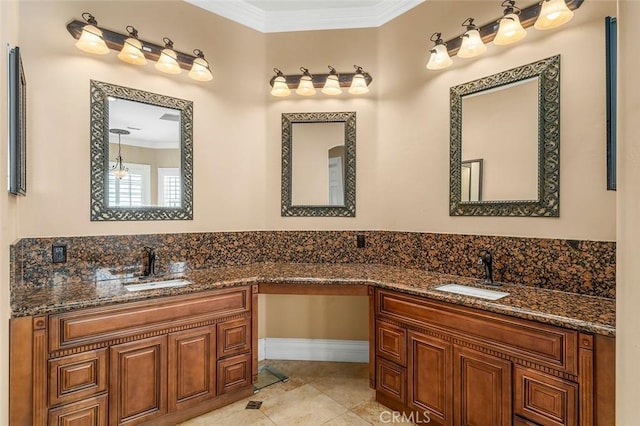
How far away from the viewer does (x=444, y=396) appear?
1878 millimetres

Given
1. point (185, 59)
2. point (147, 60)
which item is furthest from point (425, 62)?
point (147, 60)

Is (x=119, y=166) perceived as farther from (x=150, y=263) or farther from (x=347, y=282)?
(x=347, y=282)

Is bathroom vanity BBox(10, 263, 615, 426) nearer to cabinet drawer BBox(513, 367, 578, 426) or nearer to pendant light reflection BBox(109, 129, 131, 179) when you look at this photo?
cabinet drawer BBox(513, 367, 578, 426)

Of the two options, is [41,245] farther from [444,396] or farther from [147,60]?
[444,396]

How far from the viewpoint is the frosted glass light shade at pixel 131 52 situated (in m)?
2.23

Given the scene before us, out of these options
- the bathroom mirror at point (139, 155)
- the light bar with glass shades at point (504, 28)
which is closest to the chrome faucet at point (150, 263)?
the bathroom mirror at point (139, 155)

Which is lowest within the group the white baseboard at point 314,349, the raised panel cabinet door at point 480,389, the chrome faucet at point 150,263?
the white baseboard at point 314,349

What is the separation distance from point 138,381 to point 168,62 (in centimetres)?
212

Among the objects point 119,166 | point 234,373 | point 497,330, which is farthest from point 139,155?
point 497,330

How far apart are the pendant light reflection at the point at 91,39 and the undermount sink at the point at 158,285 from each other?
1511 mm

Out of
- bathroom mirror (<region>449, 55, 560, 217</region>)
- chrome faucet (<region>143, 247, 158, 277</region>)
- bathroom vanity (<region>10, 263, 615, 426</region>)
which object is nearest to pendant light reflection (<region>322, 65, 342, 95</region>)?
bathroom mirror (<region>449, 55, 560, 217</region>)

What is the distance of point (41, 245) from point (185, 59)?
163 cm

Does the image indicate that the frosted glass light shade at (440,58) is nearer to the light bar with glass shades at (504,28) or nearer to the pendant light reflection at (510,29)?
the light bar with glass shades at (504,28)

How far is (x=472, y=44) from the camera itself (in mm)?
2174
